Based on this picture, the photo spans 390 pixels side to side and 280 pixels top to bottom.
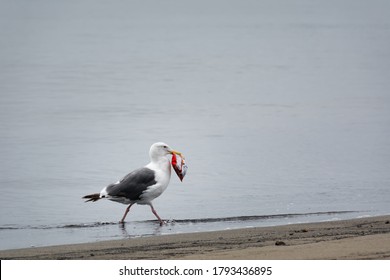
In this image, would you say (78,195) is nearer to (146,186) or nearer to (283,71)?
(146,186)

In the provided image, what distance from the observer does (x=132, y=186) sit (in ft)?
34.8

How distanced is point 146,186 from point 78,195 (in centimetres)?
176

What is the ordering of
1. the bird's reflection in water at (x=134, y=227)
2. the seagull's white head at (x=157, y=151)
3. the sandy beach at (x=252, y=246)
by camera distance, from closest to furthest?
the sandy beach at (x=252, y=246) < the bird's reflection in water at (x=134, y=227) < the seagull's white head at (x=157, y=151)

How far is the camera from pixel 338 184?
12906 mm

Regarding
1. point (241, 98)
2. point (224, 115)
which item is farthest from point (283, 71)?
point (224, 115)

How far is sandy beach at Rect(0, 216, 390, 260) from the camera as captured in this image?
7133 mm

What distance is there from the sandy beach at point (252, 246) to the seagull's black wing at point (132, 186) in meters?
1.63

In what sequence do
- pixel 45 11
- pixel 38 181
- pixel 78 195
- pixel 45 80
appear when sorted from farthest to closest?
pixel 45 11, pixel 45 80, pixel 38 181, pixel 78 195

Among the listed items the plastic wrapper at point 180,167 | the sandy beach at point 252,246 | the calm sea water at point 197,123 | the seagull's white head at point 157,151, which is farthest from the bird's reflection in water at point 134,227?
the plastic wrapper at point 180,167

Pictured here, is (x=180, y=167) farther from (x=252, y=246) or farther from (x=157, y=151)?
(x=252, y=246)

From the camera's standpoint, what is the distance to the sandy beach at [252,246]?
713cm

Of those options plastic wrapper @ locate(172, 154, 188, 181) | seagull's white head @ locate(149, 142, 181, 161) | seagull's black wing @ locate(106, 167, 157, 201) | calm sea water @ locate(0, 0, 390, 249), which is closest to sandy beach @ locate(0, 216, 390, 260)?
calm sea water @ locate(0, 0, 390, 249)

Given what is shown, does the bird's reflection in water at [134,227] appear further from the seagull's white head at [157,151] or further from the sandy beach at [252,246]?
the seagull's white head at [157,151]

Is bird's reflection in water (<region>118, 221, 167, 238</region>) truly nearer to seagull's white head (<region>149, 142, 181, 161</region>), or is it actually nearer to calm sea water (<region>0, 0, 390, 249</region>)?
calm sea water (<region>0, 0, 390, 249</region>)
